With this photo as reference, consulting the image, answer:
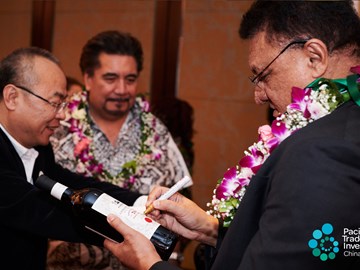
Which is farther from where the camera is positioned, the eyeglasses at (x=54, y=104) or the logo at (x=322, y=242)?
the eyeglasses at (x=54, y=104)

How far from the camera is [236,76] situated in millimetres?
4695

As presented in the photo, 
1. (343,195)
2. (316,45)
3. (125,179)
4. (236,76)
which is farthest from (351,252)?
(236,76)

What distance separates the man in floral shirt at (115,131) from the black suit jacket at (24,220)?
804 mm

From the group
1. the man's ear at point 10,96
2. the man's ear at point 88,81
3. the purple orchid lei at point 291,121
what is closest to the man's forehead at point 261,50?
the purple orchid lei at point 291,121

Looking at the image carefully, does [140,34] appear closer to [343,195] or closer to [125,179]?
[125,179]

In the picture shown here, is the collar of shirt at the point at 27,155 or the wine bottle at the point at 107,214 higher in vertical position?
the collar of shirt at the point at 27,155

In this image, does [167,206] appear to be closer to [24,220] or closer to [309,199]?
[24,220]

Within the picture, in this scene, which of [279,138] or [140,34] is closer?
[279,138]

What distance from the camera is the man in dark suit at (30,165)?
182 centimetres

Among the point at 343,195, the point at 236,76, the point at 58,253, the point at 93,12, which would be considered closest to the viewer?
the point at 343,195

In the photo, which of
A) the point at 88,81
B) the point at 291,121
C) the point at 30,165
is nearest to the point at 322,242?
the point at 291,121

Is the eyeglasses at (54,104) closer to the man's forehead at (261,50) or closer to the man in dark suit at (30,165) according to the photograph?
the man in dark suit at (30,165)

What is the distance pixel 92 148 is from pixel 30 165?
2.53ft

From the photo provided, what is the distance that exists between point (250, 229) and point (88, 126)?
1878mm
